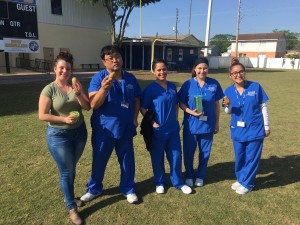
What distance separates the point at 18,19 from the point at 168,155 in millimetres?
15958

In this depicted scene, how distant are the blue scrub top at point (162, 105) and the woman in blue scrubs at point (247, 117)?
717mm

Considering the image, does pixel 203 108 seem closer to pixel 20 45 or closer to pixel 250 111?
pixel 250 111

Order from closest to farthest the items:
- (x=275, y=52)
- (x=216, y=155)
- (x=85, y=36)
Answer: (x=216, y=155) → (x=85, y=36) → (x=275, y=52)

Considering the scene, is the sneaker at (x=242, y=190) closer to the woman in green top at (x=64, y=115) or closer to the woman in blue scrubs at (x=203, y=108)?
the woman in blue scrubs at (x=203, y=108)

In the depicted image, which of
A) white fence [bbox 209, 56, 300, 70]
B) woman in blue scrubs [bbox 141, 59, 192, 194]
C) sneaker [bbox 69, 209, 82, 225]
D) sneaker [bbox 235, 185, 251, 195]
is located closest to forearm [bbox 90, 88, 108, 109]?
woman in blue scrubs [bbox 141, 59, 192, 194]

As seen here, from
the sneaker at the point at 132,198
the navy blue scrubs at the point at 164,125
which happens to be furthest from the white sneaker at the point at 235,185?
the sneaker at the point at 132,198

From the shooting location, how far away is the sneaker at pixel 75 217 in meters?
3.23

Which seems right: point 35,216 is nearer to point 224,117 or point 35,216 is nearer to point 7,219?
point 7,219

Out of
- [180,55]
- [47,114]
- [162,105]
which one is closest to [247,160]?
[162,105]

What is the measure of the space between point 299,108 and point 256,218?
8.41 meters

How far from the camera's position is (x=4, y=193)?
3.89 meters

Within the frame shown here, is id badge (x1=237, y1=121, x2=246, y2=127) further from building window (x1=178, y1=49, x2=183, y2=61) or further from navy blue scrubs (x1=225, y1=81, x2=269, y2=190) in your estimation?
building window (x1=178, y1=49, x2=183, y2=61)

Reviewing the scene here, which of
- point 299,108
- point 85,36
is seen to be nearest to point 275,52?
point 85,36

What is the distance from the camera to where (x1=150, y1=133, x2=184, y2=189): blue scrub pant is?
383cm
